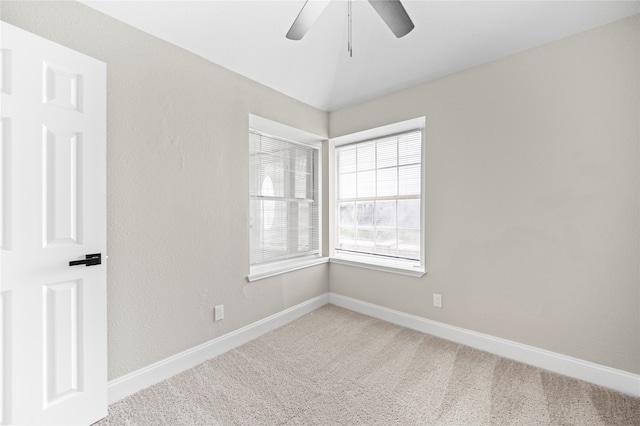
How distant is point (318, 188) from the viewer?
11.7 feet

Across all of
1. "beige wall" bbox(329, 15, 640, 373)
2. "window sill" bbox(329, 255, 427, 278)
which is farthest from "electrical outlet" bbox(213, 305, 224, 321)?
"beige wall" bbox(329, 15, 640, 373)

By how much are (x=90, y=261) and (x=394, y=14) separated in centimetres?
218

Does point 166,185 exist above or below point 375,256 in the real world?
above

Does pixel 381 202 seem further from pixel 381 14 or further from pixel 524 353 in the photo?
pixel 381 14

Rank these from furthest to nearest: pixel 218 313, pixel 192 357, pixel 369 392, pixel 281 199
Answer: pixel 281 199 < pixel 218 313 < pixel 192 357 < pixel 369 392

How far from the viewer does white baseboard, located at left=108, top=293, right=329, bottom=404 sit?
5.82 ft

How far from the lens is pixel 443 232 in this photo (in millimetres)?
2594

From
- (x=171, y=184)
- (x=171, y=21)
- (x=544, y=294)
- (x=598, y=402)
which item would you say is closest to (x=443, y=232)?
(x=544, y=294)

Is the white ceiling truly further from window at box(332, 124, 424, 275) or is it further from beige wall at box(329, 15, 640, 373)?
window at box(332, 124, 424, 275)

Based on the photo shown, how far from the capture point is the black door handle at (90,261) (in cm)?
150

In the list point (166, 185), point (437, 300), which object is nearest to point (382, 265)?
point (437, 300)

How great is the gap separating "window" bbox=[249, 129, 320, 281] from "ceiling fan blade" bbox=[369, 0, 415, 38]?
1.73 metres

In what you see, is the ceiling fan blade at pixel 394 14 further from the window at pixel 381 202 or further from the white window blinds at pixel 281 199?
the white window blinds at pixel 281 199

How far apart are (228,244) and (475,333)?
234 centimetres
